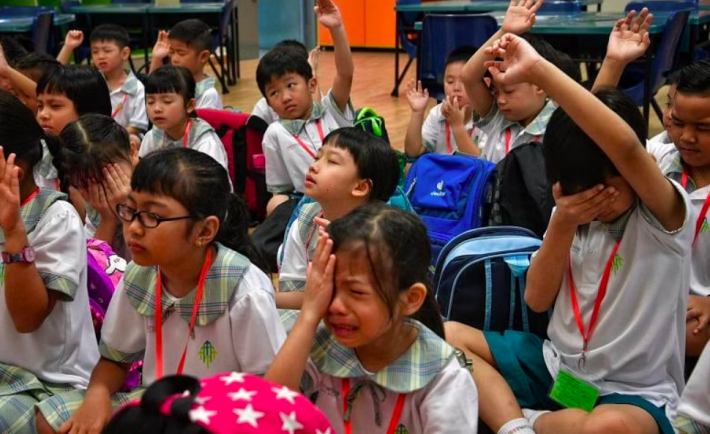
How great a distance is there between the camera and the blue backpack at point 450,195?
245 centimetres

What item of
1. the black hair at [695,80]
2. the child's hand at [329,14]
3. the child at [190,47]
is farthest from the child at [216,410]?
the child at [190,47]

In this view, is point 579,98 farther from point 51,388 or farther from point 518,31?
point 51,388

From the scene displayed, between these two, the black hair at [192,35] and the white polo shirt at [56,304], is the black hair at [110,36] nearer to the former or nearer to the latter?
the black hair at [192,35]

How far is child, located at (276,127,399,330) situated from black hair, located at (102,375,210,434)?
1312mm

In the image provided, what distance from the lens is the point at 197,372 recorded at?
156 centimetres

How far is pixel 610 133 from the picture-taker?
4.87 feet

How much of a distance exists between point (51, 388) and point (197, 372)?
41cm

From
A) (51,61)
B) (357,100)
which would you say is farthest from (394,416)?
(357,100)

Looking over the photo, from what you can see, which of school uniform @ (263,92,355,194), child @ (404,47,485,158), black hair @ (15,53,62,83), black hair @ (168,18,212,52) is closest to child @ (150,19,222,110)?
black hair @ (168,18,212,52)

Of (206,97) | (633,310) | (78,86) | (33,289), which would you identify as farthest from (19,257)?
(206,97)

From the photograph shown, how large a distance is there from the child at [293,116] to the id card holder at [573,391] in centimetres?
172

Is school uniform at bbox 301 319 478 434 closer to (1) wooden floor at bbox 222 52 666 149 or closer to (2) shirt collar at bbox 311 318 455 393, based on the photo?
(2) shirt collar at bbox 311 318 455 393

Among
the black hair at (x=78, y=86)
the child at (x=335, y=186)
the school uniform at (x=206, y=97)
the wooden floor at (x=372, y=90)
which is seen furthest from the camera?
the wooden floor at (x=372, y=90)

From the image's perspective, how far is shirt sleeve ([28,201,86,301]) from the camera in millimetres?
1678
